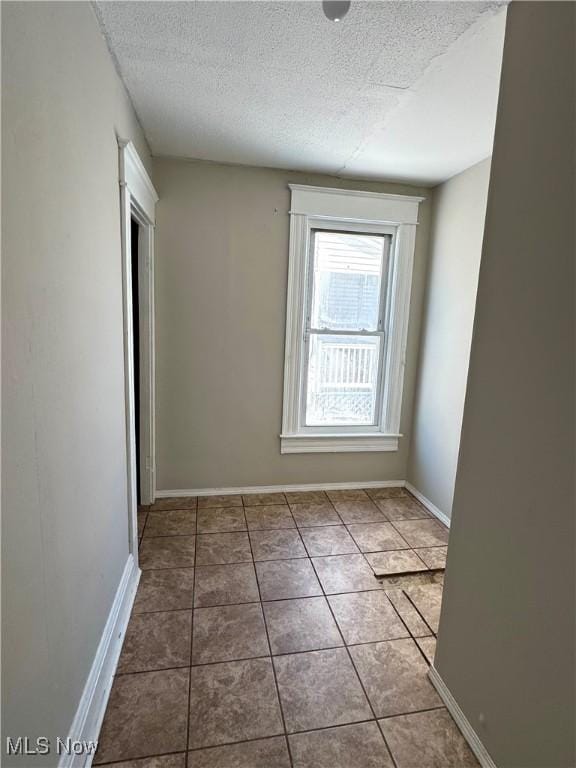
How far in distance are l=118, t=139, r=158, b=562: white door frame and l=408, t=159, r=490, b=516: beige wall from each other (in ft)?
6.99

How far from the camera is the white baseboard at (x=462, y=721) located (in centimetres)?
132

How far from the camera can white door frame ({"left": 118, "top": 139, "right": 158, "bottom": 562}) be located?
6.14 feet

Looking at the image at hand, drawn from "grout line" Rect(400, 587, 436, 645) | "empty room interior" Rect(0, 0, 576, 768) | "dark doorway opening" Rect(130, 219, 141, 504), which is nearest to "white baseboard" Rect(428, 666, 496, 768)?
"empty room interior" Rect(0, 0, 576, 768)

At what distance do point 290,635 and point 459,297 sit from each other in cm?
238

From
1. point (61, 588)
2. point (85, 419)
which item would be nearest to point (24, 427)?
point (85, 419)

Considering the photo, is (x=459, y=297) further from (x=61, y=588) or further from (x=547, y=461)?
(x=61, y=588)

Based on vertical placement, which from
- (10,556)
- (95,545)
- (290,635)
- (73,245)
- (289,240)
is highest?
(289,240)

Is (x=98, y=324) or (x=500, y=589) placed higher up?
(x=98, y=324)

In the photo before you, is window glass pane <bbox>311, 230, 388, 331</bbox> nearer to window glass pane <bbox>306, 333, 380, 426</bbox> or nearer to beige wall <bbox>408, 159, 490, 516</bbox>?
window glass pane <bbox>306, 333, 380, 426</bbox>

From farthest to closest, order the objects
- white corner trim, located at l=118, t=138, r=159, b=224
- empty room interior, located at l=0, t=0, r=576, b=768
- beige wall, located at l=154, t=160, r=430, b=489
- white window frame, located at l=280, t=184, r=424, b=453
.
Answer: white window frame, located at l=280, t=184, r=424, b=453 < beige wall, located at l=154, t=160, r=430, b=489 < white corner trim, located at l=118, t=138, r=159, b=224 < empty room interior, located at l=0, t=0, r=576, b=768

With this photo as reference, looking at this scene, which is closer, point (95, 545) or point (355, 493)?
point (95, 545)

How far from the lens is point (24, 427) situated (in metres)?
0.92

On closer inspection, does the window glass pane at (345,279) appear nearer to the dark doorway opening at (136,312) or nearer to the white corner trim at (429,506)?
the dark doorway opening at (136,312)

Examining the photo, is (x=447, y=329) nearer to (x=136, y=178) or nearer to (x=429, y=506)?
(x=429, y=506)
